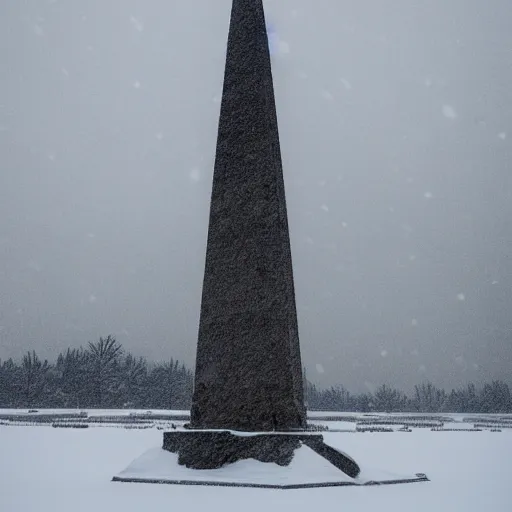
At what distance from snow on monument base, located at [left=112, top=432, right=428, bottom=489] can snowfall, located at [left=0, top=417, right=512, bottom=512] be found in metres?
0.18

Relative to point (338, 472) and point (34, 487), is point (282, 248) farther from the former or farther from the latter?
point (34, 487)

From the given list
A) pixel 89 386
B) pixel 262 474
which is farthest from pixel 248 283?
pixel 89 386

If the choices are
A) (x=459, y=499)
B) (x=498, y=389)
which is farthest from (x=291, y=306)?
(x=498, y=389)

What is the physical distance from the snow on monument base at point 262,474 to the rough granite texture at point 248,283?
2.04 feet

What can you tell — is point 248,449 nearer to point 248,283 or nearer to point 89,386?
point 248,283

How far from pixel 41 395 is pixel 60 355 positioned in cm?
1070

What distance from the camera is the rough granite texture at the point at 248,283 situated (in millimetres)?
7234

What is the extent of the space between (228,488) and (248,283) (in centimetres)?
259

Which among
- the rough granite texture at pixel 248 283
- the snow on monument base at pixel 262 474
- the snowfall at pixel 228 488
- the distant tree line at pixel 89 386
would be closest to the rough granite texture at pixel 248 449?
the snow on monument base at pixel 262 474

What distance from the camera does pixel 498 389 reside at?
55406mm

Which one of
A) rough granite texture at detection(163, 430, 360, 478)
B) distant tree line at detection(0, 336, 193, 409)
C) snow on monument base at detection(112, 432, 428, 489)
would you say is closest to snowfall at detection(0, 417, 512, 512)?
snow on monument base at detection(112, 432, 428, 489)

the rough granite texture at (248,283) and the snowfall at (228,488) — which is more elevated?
the rough granite texture at (248,283)

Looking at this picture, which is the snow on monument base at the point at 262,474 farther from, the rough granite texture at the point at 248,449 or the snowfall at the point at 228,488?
the snowfall at the point at 228,488

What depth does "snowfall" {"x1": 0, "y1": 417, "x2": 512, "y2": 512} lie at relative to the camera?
5121 mm
